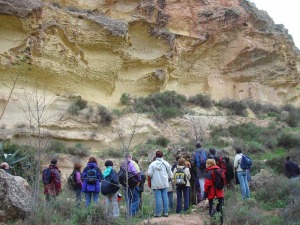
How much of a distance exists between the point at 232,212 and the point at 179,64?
15806mm

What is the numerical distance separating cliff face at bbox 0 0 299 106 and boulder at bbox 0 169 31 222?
33.8 ft

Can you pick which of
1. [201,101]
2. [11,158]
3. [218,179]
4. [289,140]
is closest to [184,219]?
[218,179]

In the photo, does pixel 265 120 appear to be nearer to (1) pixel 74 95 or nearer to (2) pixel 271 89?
(2) pixel 271 89

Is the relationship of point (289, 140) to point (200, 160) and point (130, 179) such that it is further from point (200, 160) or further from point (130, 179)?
point (130, 179)

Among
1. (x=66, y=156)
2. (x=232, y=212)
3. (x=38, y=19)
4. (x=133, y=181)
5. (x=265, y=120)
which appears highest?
(x=38, y=19)

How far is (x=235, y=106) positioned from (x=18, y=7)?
11.5m

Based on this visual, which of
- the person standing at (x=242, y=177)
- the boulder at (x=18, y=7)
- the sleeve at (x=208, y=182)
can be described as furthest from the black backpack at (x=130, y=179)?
the boulder at (x=18, y=7)

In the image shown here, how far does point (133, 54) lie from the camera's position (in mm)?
20203

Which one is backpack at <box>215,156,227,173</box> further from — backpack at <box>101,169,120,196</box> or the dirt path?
backpack at <box>101,169,120,196</box>

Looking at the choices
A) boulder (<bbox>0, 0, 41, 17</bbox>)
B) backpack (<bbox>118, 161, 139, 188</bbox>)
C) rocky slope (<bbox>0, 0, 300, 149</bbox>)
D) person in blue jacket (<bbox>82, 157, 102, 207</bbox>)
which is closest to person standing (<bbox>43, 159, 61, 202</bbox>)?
person in blue jacket (<bbox>82, 157, 102, 207</bbox>)

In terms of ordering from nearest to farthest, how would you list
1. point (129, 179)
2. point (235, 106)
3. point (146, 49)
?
1. point (129, 179)
2. point (146, 49)
3. point (235, 106)

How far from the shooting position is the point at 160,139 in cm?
1656

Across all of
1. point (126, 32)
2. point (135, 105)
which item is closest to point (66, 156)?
point (135, 105)

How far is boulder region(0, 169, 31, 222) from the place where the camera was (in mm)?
6629
